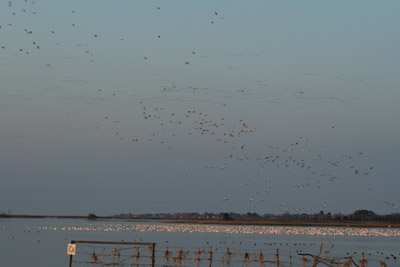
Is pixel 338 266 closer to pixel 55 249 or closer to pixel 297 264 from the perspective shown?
pixel 297 264

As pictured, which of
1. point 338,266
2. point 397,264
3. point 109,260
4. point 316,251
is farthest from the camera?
point 316,251

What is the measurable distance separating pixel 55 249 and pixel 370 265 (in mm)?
46330

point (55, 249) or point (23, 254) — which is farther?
point (55, 249)

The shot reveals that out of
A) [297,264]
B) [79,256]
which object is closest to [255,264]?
[297,264]

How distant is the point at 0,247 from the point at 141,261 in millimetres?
37421

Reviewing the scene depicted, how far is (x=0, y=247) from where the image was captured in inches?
4441

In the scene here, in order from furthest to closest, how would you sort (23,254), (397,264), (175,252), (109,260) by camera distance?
(175,252)
(23,254)
(397,264)
(109,260)

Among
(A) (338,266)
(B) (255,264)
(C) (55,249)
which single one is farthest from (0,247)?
(A) (338,266)

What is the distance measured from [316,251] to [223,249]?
14667mm

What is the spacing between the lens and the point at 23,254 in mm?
99375

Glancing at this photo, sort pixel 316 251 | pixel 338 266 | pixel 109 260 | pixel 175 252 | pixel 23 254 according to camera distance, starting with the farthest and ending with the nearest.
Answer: pixel 316 251 → pixel 175 252 → pixel 23 254 → pixel 109 260 → pixel 338 266

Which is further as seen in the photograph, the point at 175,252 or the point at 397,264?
the point at 175,252

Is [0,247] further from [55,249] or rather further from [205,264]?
[205,264]

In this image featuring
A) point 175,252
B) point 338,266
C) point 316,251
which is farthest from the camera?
point 316,251
